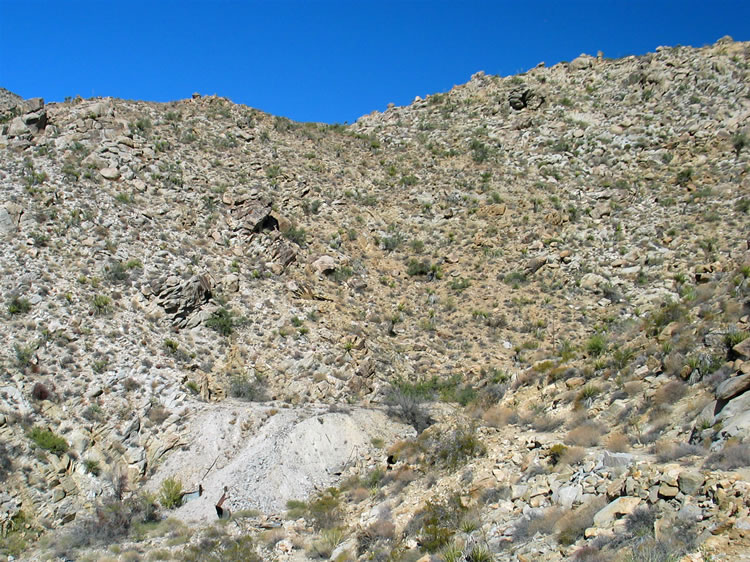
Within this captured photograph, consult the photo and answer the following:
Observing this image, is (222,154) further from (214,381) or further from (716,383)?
(716,383)

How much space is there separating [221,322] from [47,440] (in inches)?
283

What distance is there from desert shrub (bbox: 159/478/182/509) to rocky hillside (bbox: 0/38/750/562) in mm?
126

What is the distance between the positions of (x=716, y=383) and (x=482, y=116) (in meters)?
30.2

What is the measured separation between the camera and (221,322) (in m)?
19.9

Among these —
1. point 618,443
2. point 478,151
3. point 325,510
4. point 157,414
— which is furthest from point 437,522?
point 478,151

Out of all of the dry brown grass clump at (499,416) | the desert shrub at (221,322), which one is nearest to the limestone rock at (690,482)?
the dry brown grass clump at (499,416)

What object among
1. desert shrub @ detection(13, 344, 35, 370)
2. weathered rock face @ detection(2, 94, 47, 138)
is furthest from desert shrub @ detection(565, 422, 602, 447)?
weathered rock face @ detection(2, 94, 47, 138)

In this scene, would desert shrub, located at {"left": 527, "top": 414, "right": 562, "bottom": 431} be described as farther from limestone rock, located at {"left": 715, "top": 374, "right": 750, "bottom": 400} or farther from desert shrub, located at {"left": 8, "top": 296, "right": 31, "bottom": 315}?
desert shrub, located at {"left": 8, "top": 296, "right": 31, "bottom": 315}

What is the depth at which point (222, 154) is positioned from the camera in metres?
30.0

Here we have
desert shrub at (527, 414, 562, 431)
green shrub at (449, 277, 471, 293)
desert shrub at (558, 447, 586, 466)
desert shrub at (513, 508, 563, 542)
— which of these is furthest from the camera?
green shrub at (449, 277, 471, 293)

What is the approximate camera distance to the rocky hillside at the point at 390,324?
386 inches

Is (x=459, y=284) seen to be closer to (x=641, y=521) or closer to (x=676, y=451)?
(x=676, y=451)

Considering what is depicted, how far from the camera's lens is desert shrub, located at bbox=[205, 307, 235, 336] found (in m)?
19.8

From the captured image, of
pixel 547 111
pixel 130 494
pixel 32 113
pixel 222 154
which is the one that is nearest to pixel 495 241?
pixel 547 111
